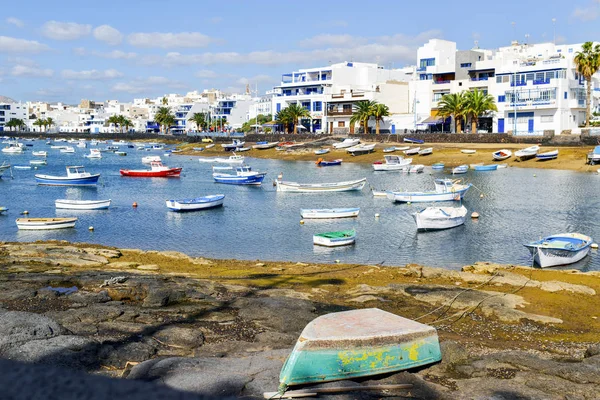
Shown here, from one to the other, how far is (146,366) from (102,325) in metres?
3.62

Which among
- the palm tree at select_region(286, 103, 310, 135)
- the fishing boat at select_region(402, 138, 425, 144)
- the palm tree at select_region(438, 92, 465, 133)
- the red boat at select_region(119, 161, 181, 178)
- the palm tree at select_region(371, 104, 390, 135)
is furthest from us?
the palm tree at select_region(286, 103, 310, 135)

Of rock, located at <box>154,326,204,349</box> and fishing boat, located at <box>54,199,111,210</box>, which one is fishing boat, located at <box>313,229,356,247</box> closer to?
rock, located at <box>154,326,204,349</box>

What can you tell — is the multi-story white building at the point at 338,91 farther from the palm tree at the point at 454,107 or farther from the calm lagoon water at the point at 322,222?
the calm lagoon water at the point at 322,222

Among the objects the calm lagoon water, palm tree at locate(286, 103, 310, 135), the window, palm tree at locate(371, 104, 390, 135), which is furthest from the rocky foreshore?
palm tree at locate(286, 103, 310, 135)

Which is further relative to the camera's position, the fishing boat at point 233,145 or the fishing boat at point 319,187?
the fishing boat at point 233,145

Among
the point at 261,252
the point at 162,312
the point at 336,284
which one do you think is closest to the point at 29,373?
the point at 162,312

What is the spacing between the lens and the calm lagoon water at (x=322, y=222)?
113 ft

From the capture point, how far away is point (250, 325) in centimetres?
1428

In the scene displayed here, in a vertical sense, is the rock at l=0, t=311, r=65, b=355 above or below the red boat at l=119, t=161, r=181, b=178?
above

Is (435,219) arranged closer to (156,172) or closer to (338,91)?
(156,172)

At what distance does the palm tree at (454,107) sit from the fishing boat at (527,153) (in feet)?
62.5

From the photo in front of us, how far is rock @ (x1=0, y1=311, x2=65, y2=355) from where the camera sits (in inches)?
452

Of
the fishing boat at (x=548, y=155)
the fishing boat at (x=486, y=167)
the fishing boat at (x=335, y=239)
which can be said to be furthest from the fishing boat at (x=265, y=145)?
the fishing boat at (x=335, y=239)

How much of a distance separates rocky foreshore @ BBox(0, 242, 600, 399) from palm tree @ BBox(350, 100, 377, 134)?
9276 centimetres
